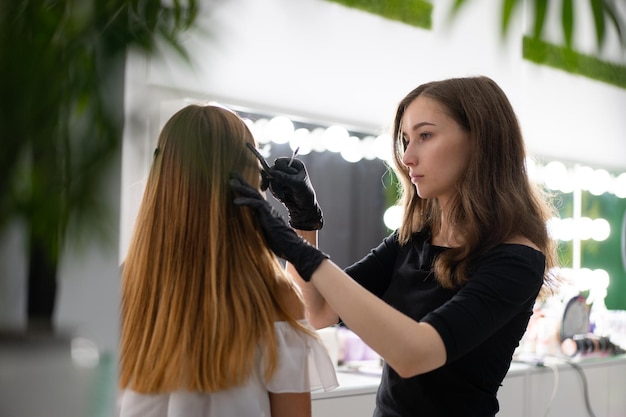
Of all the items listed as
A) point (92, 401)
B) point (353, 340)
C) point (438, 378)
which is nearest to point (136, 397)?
point (438, 378)

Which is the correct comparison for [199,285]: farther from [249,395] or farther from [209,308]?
[249,395]

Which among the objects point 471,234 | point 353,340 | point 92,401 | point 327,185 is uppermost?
point 327,185

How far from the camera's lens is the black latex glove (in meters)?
1.00

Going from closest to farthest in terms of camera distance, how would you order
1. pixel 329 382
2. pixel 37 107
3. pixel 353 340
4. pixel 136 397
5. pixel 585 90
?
pixel 37 107 → pixel 136 397 → pixel 329 382 → pixel 353 340 → pixel 585 90

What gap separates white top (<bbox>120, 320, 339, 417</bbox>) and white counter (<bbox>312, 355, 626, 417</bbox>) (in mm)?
841

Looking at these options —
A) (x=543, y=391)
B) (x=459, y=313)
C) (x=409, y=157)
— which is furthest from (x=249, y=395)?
(x=543, y=391)

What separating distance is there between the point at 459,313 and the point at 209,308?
14.7 inches

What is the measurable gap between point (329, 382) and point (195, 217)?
0.35 meters

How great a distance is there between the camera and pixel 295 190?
126 cm

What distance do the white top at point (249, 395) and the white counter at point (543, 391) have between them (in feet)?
2.76

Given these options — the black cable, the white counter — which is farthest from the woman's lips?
the black cable

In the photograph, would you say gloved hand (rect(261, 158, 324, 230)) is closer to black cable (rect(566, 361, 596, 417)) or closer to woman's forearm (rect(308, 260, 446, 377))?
woman's forearm (rect(308, 260, 446, 377))

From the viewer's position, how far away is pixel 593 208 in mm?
3432

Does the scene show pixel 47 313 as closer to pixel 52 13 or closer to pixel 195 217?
pixel 52 13
